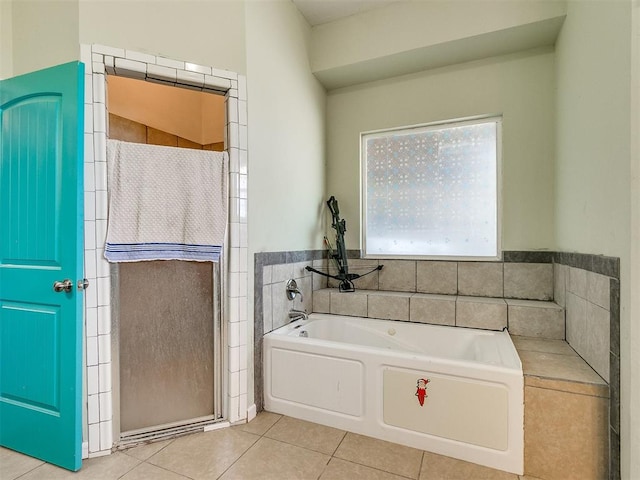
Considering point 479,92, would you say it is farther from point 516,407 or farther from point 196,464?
point 196,464

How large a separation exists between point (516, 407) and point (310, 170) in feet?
Result: 7.31

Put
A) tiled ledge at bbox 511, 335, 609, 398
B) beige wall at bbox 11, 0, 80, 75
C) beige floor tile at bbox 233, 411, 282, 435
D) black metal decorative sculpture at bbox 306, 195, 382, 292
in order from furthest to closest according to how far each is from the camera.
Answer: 1. black metal decorative sculpture at bbox 306, 195, 382, 292
2. beige floor tile at bbox 233, 411, 282, 435
3. beige wall at bbox 11, 0, 80, 75
4. tiled ledge at bbox 511, 335, 609, 398

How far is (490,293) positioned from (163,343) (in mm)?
2424

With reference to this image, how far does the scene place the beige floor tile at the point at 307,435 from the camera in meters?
1.80

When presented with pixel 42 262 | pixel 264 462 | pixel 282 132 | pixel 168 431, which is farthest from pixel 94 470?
pixel 282 132

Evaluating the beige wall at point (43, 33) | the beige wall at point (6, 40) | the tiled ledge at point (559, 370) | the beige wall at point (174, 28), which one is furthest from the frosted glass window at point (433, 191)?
the beige wall at point (6, 40)

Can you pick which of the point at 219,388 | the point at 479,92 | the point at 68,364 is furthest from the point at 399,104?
the point at 68,364

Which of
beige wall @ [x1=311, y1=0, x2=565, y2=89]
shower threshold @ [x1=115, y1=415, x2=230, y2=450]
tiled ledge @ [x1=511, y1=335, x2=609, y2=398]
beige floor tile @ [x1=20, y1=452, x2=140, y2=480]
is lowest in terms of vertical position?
beige floor tile @ [x1=20, y1=452, x2=140, y2=480]

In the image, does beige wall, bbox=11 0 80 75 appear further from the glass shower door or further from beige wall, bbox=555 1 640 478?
beige wall, bbox=555 1 640 478

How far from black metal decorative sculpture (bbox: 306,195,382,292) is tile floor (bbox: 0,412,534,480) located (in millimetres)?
1218

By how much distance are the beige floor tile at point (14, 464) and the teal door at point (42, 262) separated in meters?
0.03

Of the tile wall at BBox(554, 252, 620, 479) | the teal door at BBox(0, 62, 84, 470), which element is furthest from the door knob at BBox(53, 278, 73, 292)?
the tile wall at BBox(554, 252, 620, 479)

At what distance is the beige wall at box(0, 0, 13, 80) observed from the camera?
190 centimetres

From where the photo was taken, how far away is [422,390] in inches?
69.2
